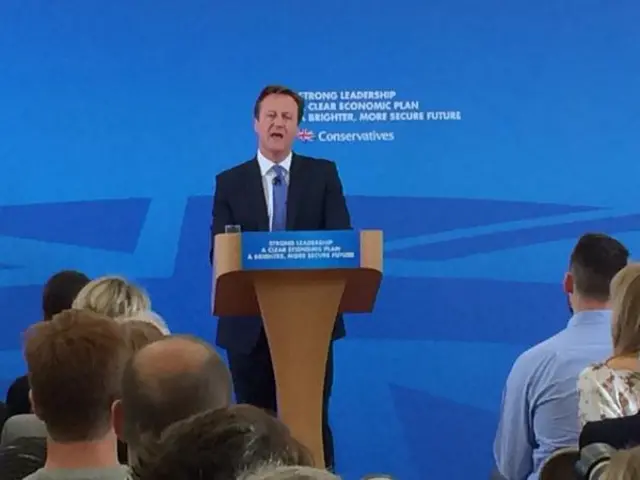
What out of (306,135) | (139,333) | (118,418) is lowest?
(118,418)

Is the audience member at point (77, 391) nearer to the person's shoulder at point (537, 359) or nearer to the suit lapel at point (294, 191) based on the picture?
the person's shoulder at point (537, 359)

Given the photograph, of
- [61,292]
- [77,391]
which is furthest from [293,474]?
[61,292]

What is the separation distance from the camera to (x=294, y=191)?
4.05 metres

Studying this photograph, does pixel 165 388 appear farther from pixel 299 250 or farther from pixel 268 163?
pixel 268 163

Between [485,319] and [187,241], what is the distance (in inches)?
62.7

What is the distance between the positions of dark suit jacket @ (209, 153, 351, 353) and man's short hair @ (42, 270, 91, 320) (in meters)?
0.60

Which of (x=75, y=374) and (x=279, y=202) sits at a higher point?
(x=279, y=202)

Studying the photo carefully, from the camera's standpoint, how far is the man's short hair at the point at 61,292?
3686mm

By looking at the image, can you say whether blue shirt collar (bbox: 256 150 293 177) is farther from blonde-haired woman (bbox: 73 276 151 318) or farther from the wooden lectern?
blonde-haired woman (bbox: 73 276 151 318)

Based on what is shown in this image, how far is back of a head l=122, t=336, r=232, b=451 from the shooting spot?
175cm

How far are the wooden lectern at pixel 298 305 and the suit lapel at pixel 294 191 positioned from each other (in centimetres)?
65

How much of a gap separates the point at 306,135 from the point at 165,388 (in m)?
3.57

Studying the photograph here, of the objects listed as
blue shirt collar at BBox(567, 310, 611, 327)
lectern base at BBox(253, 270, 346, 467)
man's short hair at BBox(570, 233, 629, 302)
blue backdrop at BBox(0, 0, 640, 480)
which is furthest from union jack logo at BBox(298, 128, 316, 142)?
blue shirt collar at BBox(567, 310, 611, 327)

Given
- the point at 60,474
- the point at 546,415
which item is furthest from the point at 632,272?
the point at 60,474
